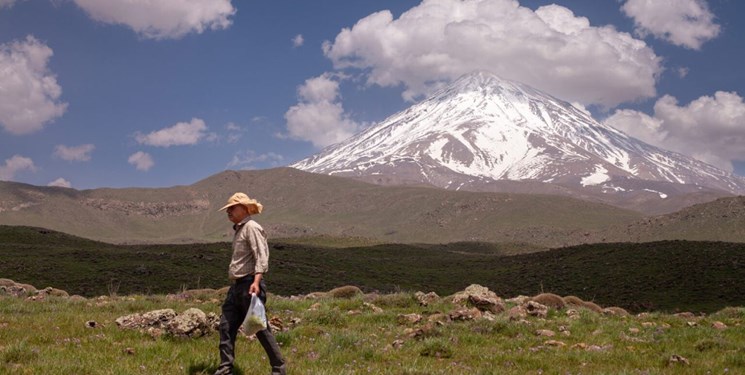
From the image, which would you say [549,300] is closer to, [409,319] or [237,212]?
[409,319]

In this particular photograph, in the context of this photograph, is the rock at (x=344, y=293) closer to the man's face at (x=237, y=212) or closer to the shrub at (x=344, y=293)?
the shrub at (x=344, y=293)

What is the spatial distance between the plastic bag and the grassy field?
32.7 inches

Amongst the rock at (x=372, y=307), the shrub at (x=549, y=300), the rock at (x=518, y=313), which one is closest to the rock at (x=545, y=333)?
the rock at (x=518, y=313)

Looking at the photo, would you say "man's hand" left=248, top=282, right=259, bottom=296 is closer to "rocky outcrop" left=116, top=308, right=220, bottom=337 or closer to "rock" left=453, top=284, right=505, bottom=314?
"rocky outcrop" left=116, top=308, right=220, bottom=337

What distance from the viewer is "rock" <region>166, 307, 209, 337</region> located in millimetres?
10070

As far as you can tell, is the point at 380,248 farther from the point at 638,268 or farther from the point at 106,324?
the point at 106,324

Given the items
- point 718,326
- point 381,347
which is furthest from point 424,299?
point 718,326

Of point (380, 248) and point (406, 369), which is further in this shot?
point (380, 248)

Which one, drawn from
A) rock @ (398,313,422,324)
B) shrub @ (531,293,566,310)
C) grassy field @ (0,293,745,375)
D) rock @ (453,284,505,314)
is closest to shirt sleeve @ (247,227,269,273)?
grassy field @ (0,293,745,375)

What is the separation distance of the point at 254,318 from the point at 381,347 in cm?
317

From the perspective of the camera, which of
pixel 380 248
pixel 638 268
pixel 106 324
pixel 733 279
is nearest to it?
pixel 106 324

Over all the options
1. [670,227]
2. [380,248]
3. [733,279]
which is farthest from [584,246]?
[670,227]

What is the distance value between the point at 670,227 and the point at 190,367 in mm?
149685

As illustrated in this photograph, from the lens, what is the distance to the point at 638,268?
179 feet
